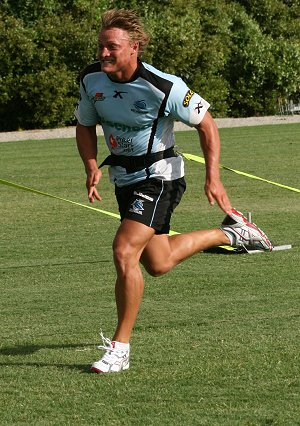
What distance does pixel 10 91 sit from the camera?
42406 mm

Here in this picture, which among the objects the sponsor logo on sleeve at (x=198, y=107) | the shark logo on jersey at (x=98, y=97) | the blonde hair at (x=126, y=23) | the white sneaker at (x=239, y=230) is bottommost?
the white sneaker at (x=239, y=230)

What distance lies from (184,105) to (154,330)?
1678 millimetres

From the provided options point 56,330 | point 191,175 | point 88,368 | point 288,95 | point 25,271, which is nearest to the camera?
point 88,368

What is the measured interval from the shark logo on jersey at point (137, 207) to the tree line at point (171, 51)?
34573mm

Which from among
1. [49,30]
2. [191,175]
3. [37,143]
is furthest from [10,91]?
[191,175]

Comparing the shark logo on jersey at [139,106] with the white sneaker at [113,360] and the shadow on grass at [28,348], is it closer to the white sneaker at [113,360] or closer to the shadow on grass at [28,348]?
the white sneaker at [113,360]

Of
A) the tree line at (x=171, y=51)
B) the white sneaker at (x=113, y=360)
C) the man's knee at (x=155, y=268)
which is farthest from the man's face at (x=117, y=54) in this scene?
the tree line at (x=171, y=51)

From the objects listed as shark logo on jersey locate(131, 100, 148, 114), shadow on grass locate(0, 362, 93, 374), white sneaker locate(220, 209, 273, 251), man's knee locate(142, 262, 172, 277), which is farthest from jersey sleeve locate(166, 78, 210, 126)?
white sneaker locate(220, 209, 273, 251)

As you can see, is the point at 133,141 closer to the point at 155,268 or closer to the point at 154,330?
the point at 155,268

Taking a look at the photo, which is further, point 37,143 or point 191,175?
point 37,143

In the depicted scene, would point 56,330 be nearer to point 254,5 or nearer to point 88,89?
point 88,89

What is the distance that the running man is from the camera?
675 centimetres

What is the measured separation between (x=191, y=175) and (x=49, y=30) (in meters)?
22.8

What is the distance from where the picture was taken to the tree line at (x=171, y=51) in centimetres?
4231
